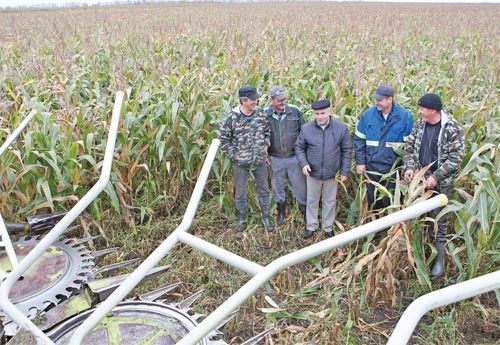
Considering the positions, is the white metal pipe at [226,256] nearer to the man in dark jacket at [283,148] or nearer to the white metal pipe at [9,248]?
the white metal pipe at [9,248]

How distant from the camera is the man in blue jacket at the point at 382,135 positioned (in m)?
3.82

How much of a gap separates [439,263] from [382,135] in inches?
47.0

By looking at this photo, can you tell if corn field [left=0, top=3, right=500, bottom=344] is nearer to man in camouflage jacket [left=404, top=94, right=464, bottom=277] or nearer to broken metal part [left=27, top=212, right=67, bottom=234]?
man in camouflage jacket [left=404, top=94, right=464, bottom=277]

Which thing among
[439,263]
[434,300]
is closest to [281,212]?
[439,263]

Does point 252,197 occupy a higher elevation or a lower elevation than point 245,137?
lower

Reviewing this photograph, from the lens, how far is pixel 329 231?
165 inches

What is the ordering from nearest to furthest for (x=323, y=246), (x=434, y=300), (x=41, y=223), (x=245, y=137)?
(x=434, y=300) < (x=323, y=246) < (x=41, y=223) < (x=245, y=137)

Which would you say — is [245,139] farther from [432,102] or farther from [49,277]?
[49,277]

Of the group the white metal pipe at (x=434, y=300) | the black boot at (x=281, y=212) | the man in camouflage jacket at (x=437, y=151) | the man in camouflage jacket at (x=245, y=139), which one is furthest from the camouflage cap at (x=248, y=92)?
the white metal pipe at (x=434, y=300)

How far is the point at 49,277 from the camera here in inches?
108

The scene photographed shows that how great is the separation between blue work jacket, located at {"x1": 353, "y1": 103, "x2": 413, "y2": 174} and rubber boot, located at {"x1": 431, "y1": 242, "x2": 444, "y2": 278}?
82 cm

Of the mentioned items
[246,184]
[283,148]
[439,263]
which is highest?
[283,148]

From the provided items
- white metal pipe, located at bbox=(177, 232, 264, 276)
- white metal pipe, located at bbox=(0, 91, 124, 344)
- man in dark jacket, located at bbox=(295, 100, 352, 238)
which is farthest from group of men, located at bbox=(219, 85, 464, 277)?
white metal pipe, located at bbox=(177, 232, 264, 276)

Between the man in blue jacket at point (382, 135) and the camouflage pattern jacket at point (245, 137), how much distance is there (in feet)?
2.95
